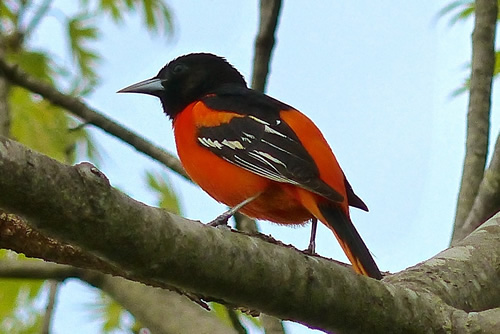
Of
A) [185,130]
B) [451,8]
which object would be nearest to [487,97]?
[451,8]

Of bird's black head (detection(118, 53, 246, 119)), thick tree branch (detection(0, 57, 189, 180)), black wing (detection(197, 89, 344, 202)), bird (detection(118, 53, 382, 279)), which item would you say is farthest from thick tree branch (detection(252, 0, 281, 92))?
thick tree branch (detection(0, 57, 189, 180))

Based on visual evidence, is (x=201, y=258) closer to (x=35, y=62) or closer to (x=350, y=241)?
(x=350, y=241)

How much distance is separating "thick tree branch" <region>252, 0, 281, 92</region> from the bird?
0.13 m

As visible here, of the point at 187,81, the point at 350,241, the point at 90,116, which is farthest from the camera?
the point at 187,81

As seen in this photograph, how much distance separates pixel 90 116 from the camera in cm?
423

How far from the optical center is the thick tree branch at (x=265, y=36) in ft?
13.4

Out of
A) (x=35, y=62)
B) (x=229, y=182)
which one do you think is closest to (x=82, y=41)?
(x=35, y=62)

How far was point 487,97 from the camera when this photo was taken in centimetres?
416

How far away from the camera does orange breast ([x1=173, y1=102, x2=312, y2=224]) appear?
3557mm

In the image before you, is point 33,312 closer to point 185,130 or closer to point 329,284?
point 185,130

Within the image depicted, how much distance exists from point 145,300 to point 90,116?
107cm

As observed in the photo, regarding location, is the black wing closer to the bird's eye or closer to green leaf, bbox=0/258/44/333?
the bird's eye

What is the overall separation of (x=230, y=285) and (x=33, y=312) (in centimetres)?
403

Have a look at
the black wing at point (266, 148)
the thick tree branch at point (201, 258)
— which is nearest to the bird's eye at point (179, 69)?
the black wing at point (266, 148)
